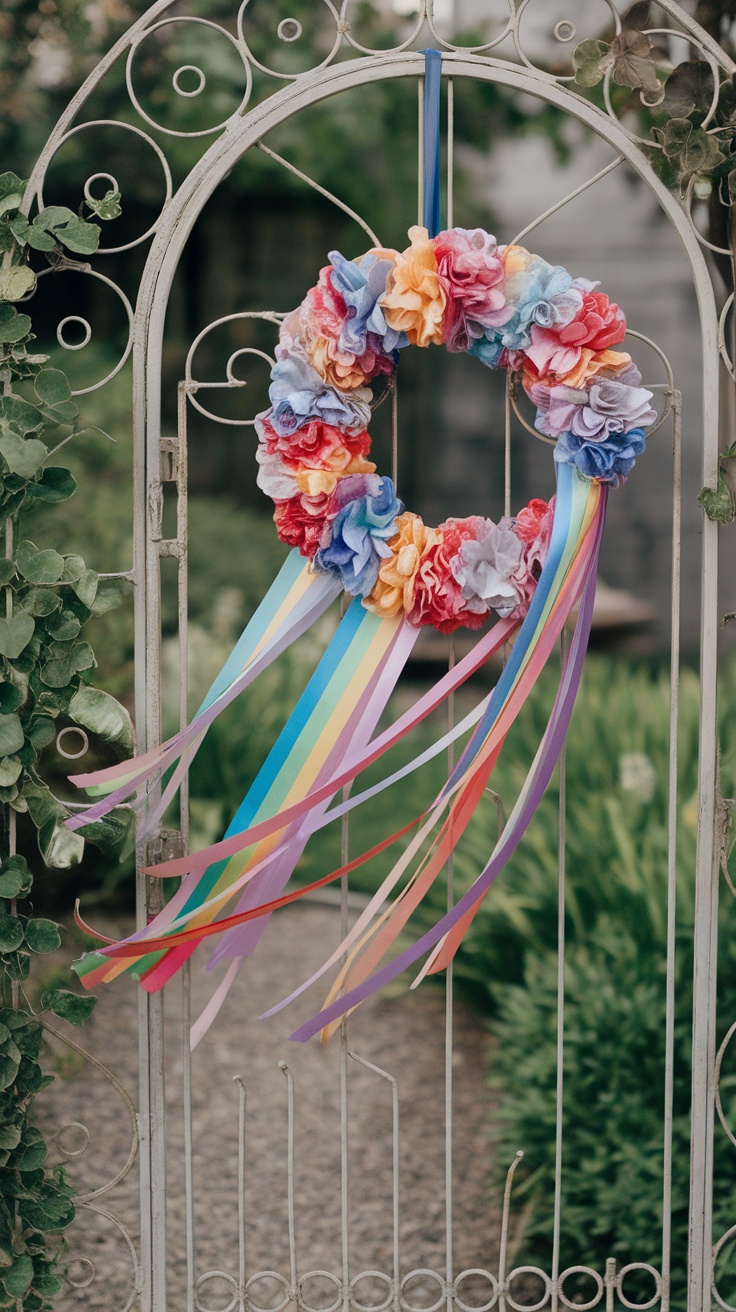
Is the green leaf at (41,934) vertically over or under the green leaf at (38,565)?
under

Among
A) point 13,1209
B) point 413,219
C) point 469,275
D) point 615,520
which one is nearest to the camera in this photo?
point 469,275

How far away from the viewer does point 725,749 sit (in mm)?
3432

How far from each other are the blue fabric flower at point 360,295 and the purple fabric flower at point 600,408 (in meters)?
0.29

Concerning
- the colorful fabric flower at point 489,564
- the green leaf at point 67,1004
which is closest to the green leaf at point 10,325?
the colorful fabric flower at point 489,564

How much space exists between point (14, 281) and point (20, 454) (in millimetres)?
276

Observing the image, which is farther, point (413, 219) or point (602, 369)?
point (413, 219)

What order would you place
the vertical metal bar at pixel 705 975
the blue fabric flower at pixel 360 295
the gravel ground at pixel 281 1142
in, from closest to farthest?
the blue fabric flower at pixel 360 295 → the vertical metal bar at pixel 705 975 → the gravel ground at pixel 281 1142

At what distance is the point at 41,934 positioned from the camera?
79.4 inches

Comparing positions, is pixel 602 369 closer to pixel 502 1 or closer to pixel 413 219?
pixel 413 219

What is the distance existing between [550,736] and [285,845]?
1.52 ft

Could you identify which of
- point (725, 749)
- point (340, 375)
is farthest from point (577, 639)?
point (725, 749)

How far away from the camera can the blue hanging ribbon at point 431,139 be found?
78.4 inches

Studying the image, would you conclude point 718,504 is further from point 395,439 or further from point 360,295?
point 360,295

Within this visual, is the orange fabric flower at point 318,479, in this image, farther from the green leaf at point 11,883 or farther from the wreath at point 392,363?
the green leaf at point 11,883
